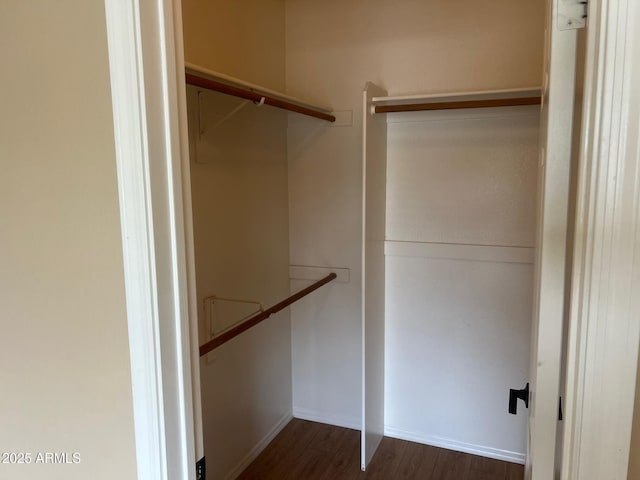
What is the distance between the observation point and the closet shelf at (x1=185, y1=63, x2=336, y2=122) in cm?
161

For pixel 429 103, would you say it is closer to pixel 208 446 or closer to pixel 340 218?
pixel 340 218

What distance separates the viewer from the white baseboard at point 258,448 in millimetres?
2523

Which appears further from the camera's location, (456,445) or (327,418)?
(327,418)

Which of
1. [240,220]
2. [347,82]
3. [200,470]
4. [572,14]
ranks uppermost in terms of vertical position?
[347,82]

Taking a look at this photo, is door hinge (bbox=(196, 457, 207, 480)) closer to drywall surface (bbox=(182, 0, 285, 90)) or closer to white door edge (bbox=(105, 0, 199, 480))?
white door edge (bbox=(105, 0, 199, 480))

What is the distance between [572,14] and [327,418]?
2772 mm

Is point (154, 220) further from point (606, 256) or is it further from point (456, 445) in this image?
point (456, 445)

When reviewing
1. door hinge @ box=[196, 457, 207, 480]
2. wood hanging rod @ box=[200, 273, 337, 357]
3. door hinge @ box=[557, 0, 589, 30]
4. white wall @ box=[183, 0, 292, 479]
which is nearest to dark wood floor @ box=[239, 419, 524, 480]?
white wall @ box=[183, 0, 292, 479]

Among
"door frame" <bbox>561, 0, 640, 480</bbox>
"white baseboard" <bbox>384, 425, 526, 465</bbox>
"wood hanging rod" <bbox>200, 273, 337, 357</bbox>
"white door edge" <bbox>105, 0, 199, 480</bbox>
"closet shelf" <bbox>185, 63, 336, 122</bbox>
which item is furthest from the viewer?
"white baseboard" <bbox>384, 425, 526, 465</bbox>

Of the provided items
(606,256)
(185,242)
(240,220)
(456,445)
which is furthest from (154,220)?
(456,445)

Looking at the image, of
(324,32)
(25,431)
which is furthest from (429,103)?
(25,431)

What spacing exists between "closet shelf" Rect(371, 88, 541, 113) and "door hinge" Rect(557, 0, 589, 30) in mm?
1546

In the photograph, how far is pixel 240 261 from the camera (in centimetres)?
247

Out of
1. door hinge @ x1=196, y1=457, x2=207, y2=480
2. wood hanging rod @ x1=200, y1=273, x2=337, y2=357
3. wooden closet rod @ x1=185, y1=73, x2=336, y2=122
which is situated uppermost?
wooden closet rod @ x1=185, y1=73, x2=336, y2=122
